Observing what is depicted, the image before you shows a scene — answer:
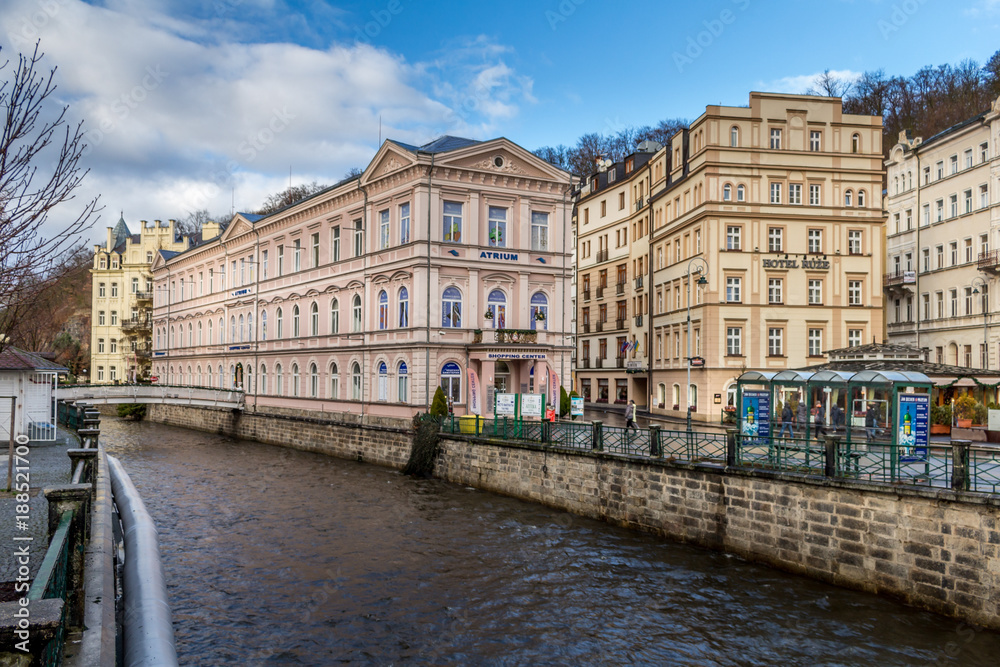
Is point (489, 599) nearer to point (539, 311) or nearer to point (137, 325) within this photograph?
point (539, 311)

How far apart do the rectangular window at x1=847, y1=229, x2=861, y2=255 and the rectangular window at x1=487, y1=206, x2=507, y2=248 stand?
20.2 metres

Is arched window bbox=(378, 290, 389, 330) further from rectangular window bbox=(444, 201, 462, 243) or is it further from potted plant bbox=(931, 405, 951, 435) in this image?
potted plant bbox=(931, 405, 951, 435)

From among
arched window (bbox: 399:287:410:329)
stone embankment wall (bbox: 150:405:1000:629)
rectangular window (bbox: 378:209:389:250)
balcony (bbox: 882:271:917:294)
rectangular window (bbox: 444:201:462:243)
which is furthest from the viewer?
balcony (bbox: 882:271:917:294)

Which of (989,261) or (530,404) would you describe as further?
(989,261)

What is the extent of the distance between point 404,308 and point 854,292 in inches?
990

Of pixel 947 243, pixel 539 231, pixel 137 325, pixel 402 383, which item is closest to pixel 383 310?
pixel 402 383

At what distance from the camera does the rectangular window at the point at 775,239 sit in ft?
138

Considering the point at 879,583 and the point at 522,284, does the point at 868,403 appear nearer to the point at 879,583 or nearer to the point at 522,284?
the point at 879,583

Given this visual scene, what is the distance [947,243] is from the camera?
145 ft

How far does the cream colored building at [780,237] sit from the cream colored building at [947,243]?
4.57 m

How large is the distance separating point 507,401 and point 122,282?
66.8 meters

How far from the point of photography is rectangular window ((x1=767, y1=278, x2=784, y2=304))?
4181 centimetres

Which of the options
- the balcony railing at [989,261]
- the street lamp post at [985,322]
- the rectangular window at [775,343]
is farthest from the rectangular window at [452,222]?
the street lamp post at [985,322]

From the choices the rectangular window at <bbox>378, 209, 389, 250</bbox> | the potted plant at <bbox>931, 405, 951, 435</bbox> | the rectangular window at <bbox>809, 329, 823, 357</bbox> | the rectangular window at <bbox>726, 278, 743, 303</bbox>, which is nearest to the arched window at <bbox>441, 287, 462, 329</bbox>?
the rectangular window at <bbox>378, 209, 389, 250</bbox>
